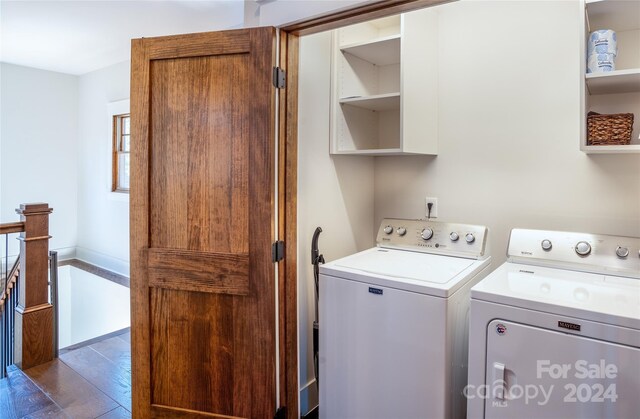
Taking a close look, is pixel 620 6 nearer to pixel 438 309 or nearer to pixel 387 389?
pixel 438 309

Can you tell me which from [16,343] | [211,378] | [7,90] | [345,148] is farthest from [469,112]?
[7,90]

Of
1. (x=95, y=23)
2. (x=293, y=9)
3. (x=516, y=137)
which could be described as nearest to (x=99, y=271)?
(x=95, y=23)

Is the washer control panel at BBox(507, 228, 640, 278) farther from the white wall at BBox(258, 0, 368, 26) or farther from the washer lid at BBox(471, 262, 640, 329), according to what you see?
the white wall at BBox(258, 0, 368, 26)

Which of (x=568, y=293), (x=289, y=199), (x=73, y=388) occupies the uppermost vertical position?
(x=289, y=199)

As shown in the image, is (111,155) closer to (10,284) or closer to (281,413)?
(10,284)

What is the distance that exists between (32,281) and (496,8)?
3333 mm

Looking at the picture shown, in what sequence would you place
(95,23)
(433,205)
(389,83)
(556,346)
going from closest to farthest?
(556,346), (433,205), (389,83), (95,23)

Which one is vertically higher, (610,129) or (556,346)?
(610,129)

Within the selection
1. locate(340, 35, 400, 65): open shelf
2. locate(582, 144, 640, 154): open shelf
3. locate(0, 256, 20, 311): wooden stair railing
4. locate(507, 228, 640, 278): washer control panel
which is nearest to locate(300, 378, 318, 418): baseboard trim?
locate(507, 228, 640, 278): washer control panel

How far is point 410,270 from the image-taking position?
1.86 m

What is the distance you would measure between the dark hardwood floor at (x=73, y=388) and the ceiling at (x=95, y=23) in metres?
2.68

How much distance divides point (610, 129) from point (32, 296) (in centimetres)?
343

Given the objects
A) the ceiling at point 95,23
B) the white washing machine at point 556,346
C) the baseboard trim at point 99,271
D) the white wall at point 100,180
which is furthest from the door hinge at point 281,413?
the white wall at point 100,180

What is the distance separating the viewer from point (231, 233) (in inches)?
70.2
